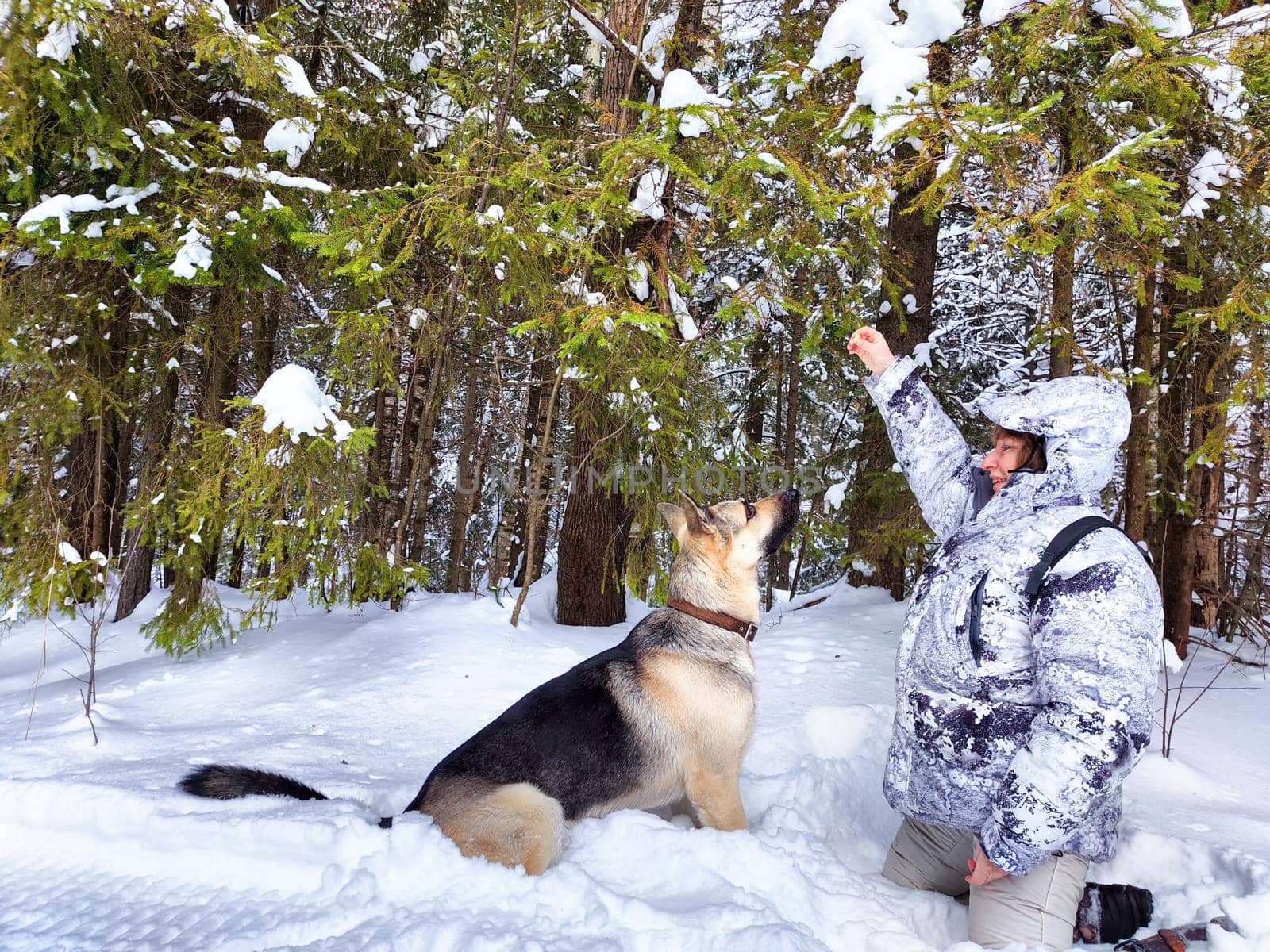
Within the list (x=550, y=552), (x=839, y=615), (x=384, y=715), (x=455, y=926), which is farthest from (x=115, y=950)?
(x=550, y=552)

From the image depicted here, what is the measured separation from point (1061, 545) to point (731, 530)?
58.4 inches

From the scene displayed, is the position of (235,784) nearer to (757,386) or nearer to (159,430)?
(159,430)

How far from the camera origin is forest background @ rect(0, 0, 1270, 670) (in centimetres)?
485

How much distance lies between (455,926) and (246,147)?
663 centimetres

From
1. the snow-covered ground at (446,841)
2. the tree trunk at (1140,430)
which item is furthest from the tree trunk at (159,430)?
the tree trunk at (1140,430)

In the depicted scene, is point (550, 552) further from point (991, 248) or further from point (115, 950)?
point (115, 950)

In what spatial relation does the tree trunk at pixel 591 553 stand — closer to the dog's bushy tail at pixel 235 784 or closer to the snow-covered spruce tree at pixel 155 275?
the snow-covered spruce tree at pixel 155 275

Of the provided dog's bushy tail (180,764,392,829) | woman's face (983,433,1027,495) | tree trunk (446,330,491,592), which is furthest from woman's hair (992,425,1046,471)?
tree trunk (446,330,491,592)

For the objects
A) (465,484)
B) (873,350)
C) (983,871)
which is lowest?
(983,871)

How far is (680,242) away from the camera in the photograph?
7324mm

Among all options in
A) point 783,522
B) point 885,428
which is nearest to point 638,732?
point 783,522

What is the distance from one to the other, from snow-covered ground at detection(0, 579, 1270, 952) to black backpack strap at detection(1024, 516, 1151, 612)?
1.25 metres

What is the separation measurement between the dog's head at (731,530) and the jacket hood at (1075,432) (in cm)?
127

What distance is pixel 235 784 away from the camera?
306 cm
